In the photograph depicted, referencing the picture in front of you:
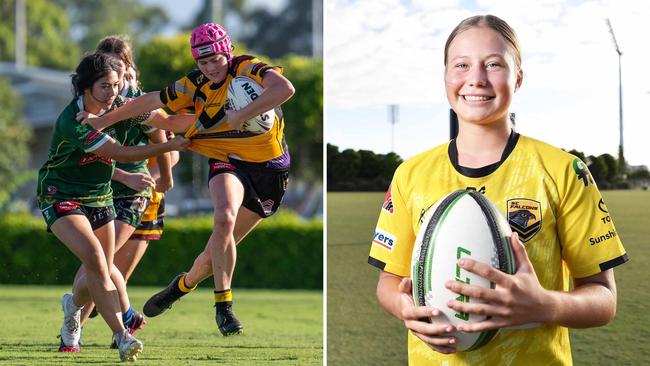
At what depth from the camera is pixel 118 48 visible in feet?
17.0

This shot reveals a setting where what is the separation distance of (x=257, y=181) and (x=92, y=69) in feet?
3.54

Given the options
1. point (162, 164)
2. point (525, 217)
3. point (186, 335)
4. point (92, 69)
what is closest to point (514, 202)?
point (525, 217)

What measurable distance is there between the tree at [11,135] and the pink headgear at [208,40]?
2088cm

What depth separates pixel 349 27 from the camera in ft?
22.4

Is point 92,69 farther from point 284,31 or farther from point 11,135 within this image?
point 284,31

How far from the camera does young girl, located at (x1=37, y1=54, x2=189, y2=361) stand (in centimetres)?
485

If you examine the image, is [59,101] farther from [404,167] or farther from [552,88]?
[404,167]

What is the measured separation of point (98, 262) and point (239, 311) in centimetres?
451

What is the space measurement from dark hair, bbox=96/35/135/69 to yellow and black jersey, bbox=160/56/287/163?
319mm

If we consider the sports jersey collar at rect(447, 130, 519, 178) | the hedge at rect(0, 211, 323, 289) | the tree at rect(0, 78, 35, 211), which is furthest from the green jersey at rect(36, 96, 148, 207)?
the tree at rect(0, 78, 35, 211)

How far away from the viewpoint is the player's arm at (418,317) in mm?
2354

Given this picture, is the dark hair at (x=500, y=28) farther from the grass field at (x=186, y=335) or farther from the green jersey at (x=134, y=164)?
the green jersey at (x=134, y=164)

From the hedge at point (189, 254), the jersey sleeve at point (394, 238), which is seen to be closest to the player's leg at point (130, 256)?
the jersey sleeve at point (394, 238)

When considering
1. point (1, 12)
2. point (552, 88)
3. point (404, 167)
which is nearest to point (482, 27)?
point (404, 167)
